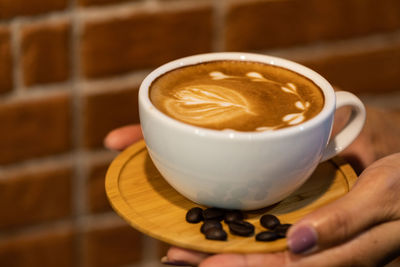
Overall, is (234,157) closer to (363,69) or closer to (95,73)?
(95,73)

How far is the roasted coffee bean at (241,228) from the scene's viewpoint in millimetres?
624

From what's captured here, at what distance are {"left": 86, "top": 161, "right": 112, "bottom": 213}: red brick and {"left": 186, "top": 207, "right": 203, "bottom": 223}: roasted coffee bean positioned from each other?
54 centimetres

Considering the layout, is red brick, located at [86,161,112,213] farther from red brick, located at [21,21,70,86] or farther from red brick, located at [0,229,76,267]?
red brick, located at [21,21,70,86]

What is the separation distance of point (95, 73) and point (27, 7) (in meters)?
0.17

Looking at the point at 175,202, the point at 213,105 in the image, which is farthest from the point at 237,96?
the point at 175,202

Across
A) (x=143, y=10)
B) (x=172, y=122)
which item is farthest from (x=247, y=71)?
(x=143, y=10)

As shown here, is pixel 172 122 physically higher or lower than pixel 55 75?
higher

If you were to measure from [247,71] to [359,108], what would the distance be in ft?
0.49

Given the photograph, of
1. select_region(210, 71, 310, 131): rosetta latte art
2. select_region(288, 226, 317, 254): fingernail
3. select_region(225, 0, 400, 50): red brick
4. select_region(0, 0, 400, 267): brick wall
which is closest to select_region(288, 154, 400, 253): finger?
select_region(288, 226, 317, 254): fingernail

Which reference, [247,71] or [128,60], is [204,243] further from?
[128,60]

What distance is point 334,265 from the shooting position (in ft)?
2.25

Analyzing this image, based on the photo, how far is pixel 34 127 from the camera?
1097mm

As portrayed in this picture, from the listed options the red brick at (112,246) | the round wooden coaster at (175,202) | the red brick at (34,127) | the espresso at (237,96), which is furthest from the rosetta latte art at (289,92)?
the red brick at (112,246)

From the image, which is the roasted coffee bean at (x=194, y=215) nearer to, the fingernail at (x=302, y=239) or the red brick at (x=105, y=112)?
the fingernail at (x=302, y=239)
